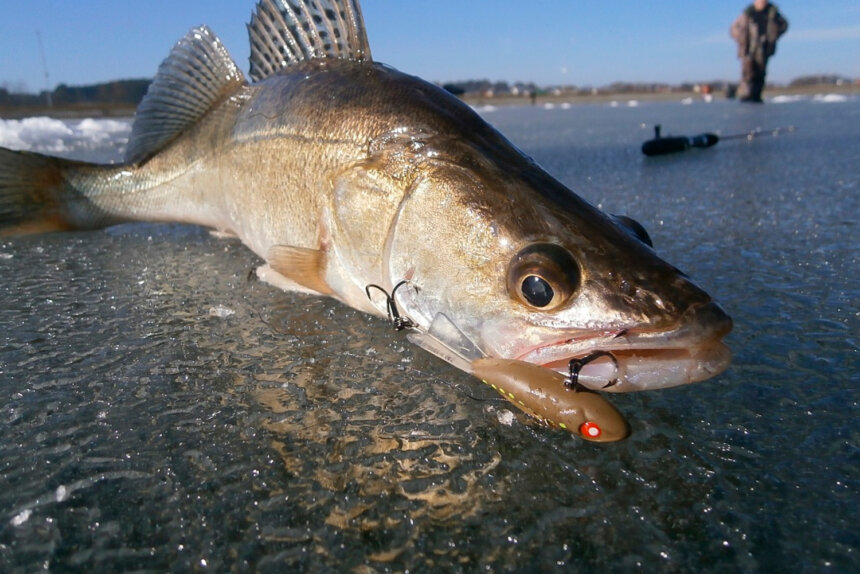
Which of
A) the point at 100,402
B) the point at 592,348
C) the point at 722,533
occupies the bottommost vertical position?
the point at 722,533

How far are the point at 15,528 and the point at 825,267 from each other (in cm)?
320

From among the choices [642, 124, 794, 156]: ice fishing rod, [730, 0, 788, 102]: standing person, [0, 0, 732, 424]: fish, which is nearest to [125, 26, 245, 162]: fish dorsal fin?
[0, 0, 732, 424]: fish

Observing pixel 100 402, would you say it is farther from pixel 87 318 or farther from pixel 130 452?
pixel 87 318

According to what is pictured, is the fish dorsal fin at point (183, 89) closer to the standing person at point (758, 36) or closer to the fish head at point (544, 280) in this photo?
the fish head at point (544, 280)

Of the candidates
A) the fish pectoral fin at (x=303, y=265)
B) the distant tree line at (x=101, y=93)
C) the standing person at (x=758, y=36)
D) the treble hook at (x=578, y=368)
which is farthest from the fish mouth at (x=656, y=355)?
the distant tree line at (x=101, y=93)

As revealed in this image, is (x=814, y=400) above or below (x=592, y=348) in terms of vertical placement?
below

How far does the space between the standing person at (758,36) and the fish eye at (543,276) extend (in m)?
23.2

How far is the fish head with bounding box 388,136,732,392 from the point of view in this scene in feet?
5.17

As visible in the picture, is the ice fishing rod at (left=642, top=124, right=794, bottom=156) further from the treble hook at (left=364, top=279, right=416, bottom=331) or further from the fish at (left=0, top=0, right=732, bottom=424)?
the treble hook at (left=364, top=279, right=416, bottom=331)

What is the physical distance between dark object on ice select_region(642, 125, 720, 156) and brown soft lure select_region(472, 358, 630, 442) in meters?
6.68

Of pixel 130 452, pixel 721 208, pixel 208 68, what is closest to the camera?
pixel 130 452

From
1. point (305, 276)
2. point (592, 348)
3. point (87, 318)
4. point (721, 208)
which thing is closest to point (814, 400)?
point (592, 348)

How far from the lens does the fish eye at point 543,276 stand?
169cm

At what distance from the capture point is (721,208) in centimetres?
445
